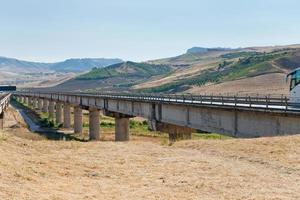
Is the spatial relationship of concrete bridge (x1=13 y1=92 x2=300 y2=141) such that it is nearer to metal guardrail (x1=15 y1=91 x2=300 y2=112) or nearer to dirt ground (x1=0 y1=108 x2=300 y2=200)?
metal guardrail (x1=15 y1=91 x2=300 y2=112)

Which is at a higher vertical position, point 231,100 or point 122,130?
point 231,100

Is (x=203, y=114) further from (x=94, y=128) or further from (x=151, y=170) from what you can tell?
(x=94, y=128)

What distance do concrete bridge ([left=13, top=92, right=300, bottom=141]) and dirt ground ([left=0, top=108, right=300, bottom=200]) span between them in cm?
740

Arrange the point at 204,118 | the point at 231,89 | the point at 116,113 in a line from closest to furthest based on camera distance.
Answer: the point at 204,118 < the point at 116,113 < the point at 231,89

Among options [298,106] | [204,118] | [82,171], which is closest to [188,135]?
[204,118]

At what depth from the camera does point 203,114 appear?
4609 cm

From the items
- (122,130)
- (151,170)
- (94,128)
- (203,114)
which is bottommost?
(94,128)

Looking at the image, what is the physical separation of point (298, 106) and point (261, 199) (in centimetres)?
2087

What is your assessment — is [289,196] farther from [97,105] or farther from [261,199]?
[97,105]

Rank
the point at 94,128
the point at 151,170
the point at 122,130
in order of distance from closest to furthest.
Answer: the point at 151,170, the point at 122,130, the point at 94,128

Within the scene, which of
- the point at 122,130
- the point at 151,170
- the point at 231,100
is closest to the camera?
the point at 151,170

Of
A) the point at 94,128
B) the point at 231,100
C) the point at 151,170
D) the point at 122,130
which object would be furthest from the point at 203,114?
the point at 94,128

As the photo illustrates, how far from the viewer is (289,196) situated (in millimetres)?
16438

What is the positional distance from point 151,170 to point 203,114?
25.3 meters
